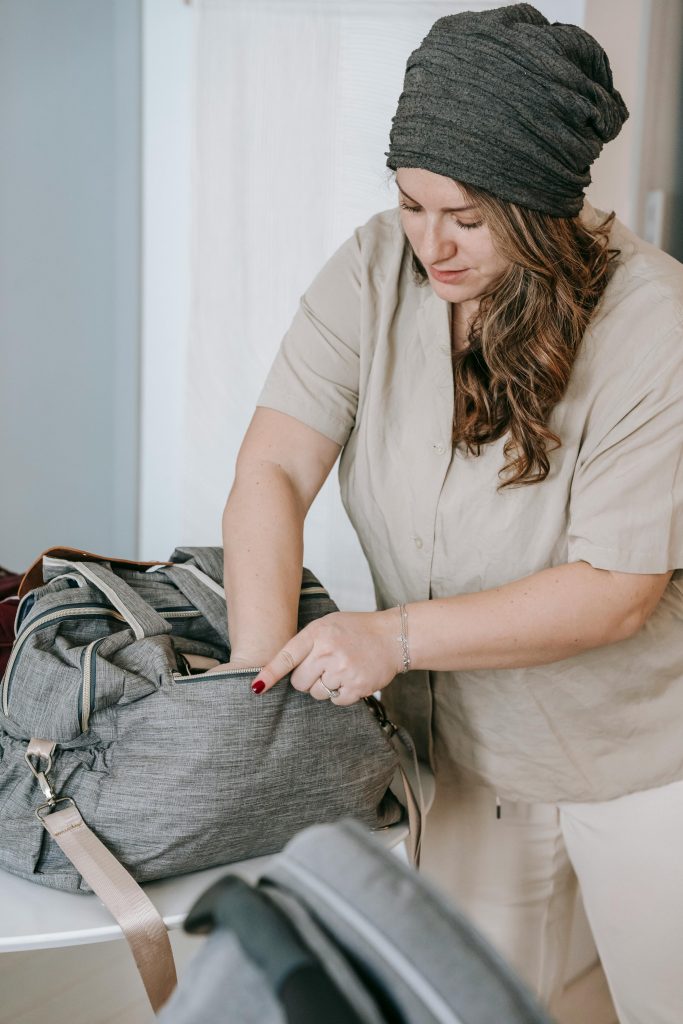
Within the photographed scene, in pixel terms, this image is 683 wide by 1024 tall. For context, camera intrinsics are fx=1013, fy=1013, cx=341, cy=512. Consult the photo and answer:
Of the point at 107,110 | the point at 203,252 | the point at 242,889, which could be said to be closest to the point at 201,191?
the point at 203,252

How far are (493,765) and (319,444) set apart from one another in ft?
1.53

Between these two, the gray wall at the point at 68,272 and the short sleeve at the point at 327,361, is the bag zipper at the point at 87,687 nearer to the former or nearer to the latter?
the short sleeve at the point at 327,361

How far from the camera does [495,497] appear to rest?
3.82ft

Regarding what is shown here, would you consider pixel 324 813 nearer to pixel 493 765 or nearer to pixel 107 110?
pixel 493 765

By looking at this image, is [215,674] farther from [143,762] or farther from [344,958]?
[344,958]

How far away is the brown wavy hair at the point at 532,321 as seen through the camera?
107 cm

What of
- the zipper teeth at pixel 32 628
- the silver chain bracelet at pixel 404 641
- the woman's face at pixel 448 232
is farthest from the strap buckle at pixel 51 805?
the woman's face at pixel 448 232

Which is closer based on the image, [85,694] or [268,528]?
[85,694]

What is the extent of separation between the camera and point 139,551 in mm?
2508

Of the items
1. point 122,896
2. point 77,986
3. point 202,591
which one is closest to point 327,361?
point 202,591

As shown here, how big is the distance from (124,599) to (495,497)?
43 cm

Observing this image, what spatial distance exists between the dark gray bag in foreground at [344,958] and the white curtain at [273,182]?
1.70 meters

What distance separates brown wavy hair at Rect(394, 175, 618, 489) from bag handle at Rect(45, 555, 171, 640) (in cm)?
41

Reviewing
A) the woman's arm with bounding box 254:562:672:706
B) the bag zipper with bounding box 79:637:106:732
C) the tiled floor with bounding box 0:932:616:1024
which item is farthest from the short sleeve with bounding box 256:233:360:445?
the tiled floor with bounding box 0:932:616:1024
